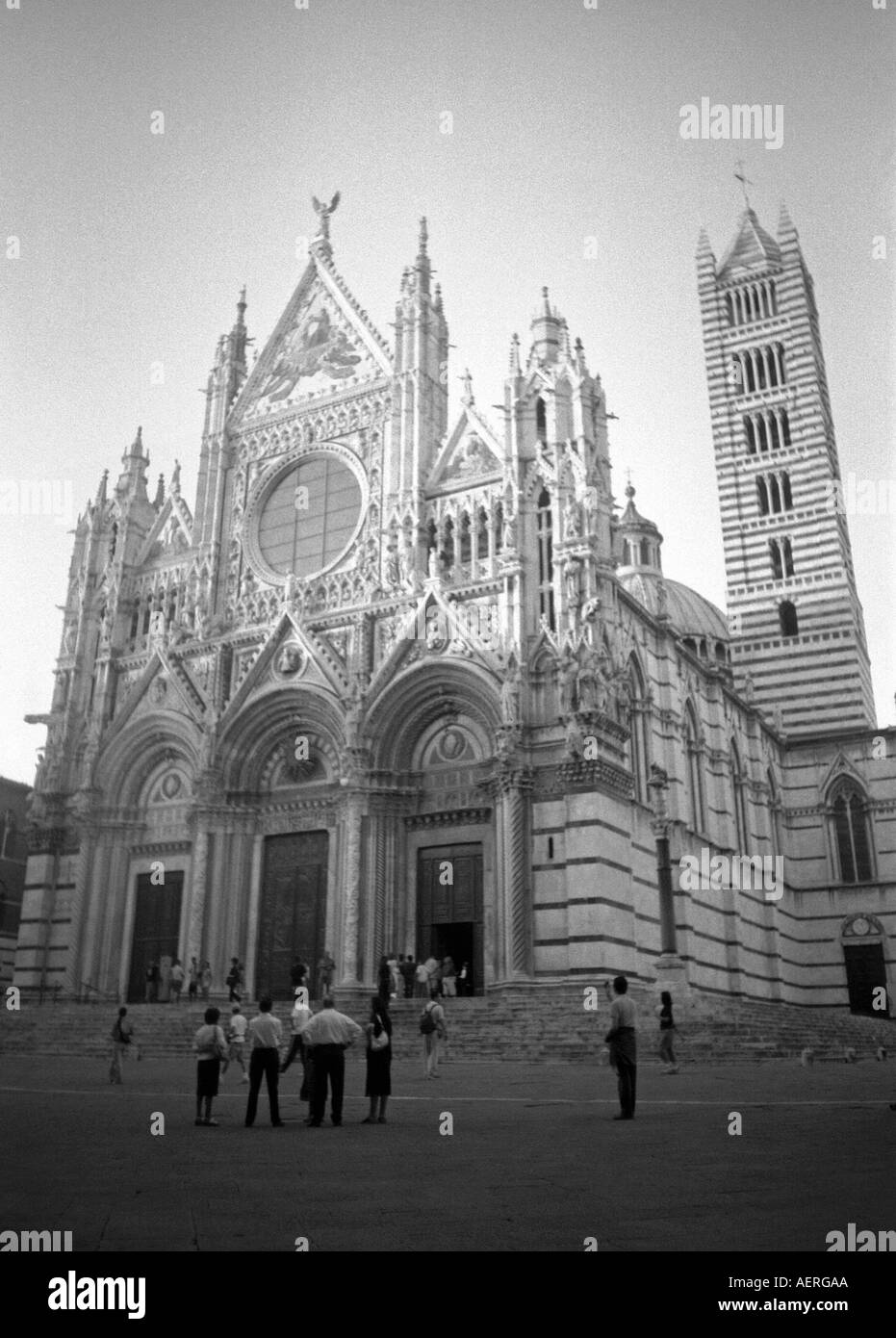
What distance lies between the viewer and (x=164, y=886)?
32344mm

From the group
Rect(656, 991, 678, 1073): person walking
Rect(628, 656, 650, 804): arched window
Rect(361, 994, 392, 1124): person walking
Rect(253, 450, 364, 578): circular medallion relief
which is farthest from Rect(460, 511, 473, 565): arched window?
Rect(361, 994, 392, 1124): person walking

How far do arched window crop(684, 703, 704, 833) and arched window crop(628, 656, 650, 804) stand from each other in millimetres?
3779

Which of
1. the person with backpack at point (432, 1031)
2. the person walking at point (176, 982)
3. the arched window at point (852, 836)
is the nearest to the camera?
the person with backpack at point (432, 1031)

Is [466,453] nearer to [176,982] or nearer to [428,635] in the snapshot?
[428,635]

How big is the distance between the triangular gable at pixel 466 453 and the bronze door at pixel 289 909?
34.8ft

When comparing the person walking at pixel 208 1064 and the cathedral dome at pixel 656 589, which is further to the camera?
the cathedral dome at pixel 656 589

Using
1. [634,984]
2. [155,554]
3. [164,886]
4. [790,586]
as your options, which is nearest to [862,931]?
[790,586]

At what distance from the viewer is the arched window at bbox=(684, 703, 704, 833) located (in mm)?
34375

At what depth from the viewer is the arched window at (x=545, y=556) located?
2820cm

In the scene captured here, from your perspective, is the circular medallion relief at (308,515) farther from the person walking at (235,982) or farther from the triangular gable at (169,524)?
the person walking at (235,982)

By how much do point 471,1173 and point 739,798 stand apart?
33.4 m

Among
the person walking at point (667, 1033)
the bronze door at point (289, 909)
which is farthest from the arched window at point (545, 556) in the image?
the person walking at point (667, 1033)

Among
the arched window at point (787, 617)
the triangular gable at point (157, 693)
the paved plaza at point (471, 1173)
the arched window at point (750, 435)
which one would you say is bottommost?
the paved plaza at point (471, 1173)
